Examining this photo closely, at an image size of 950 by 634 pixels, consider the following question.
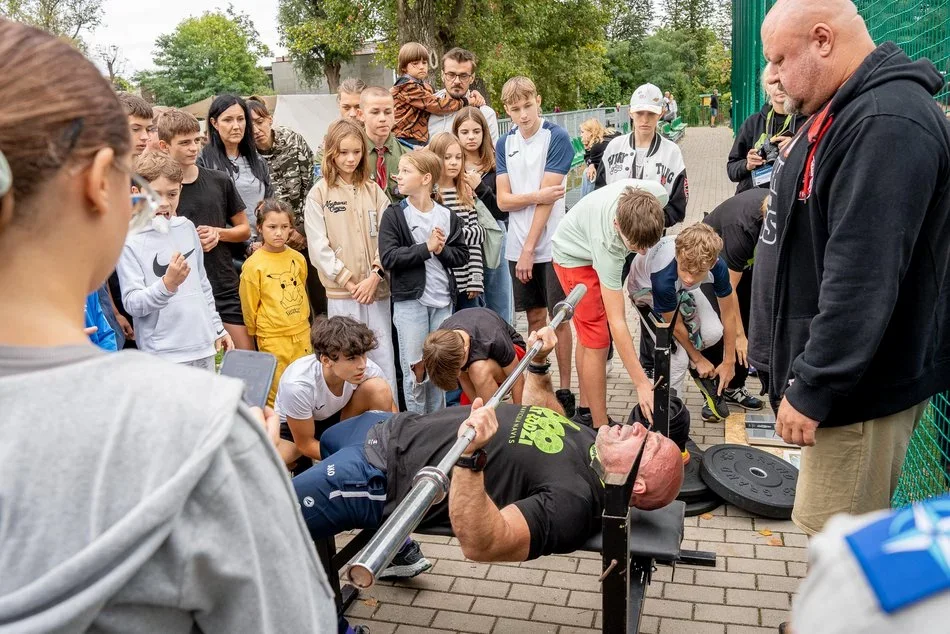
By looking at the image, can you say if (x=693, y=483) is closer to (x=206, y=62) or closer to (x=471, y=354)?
(x=471, y=354)

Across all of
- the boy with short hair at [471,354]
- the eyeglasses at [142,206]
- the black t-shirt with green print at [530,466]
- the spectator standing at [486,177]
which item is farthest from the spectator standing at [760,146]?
the eyeglasses at [142,206]

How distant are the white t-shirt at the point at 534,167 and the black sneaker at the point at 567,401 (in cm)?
94

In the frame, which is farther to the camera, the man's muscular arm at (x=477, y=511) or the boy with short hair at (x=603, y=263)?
the boy with short hair at (x=603, y=263)

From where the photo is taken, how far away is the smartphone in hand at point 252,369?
204 centimetres

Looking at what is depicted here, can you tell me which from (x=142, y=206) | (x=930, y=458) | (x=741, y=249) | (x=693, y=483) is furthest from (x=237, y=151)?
(x=142, y=206)

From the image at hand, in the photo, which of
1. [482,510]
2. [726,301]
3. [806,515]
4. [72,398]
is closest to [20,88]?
[72,398]

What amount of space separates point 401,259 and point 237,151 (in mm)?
1572

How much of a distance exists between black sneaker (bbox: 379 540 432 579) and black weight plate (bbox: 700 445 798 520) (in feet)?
5.19

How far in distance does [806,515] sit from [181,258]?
299 cm

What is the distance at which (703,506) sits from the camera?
4.17 metres

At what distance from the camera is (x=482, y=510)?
8.22ft

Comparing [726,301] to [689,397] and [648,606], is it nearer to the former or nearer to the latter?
[689,397]

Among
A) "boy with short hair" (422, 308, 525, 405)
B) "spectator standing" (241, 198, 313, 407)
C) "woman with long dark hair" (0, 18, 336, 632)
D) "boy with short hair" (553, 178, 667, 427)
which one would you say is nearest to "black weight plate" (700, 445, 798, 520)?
"boy with short hair" (553, 178, 667, 427)

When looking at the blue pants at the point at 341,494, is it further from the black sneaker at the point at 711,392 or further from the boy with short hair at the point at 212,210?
the black sneaker at the point at 711,392
